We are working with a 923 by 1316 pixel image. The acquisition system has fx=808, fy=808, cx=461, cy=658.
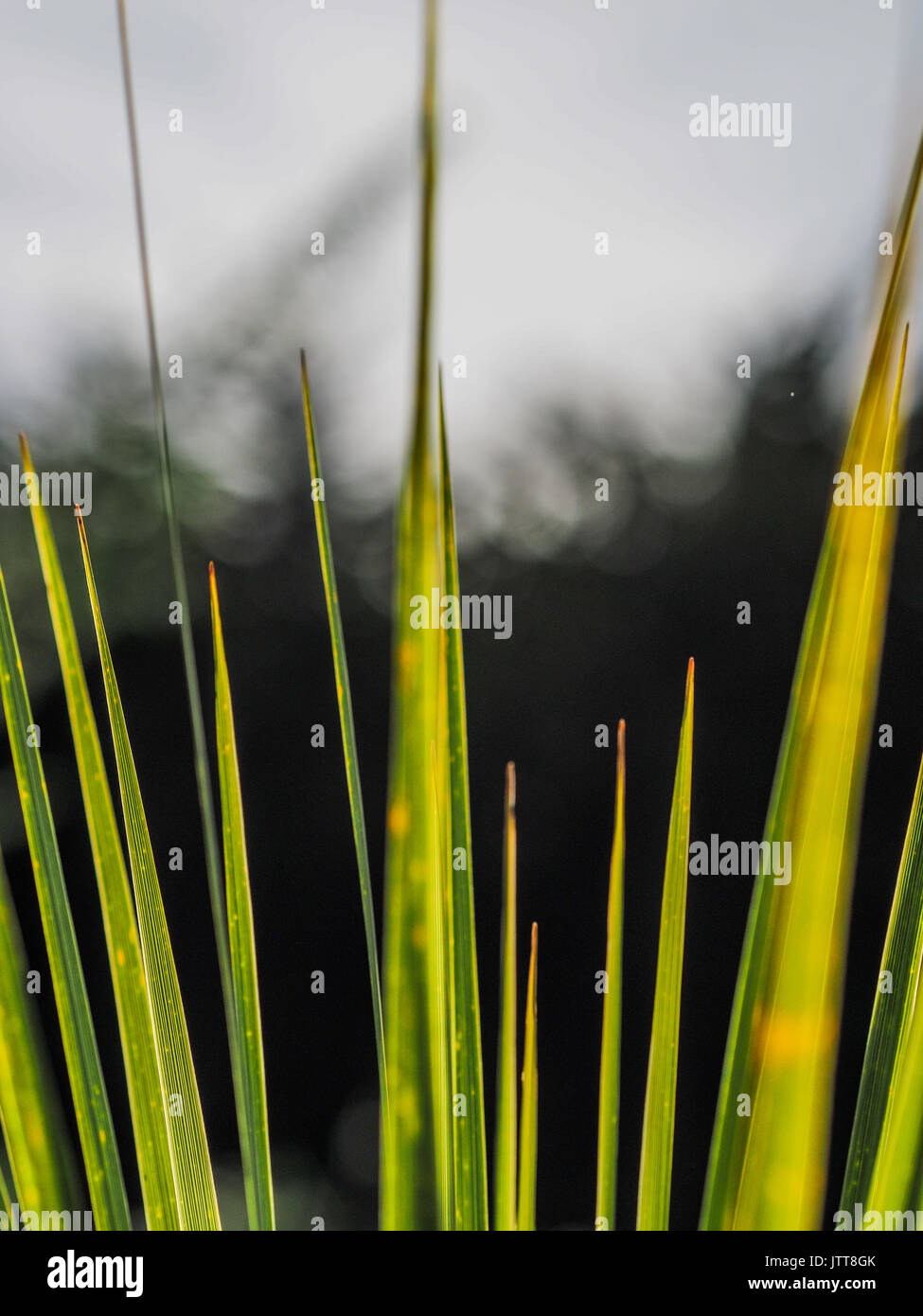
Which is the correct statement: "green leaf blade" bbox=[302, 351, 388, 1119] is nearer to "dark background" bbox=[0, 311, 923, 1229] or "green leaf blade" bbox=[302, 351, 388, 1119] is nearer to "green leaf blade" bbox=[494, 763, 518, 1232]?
"green leaf blade" bbox=[494, 763, 518, 1232]

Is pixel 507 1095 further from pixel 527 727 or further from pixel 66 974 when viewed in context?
pixel 527 727

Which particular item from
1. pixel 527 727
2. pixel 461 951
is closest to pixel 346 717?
pixel 461 951

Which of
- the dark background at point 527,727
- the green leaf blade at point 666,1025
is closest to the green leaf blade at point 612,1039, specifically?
the green leaf blade at point 666,1025

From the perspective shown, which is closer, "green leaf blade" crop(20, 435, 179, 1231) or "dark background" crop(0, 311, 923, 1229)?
"green leaf blade" crop(20, 435, 179, 1231)

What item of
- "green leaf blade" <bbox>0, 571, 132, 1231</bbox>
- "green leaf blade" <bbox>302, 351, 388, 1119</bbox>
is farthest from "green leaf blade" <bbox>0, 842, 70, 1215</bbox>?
"green leaf blade" <bbox>302, 351, 388, 1119</bbox>

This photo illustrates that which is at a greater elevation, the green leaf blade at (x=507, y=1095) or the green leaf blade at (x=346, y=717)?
the green leaf blade at (x=346, y=717)

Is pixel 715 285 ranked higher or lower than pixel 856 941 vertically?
higher

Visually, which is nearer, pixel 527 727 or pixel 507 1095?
pixel 507 1095

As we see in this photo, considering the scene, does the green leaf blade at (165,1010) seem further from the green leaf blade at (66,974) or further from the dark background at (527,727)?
the dark background at (527,727)

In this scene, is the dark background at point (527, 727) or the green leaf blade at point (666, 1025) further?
the dark background at point (527, 727)

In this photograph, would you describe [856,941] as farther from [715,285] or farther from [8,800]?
[8,800]

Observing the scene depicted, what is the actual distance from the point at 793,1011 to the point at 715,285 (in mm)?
581

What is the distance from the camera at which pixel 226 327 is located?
0.70 meters

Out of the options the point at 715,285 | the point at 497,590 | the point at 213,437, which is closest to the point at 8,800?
the point at 213,437
